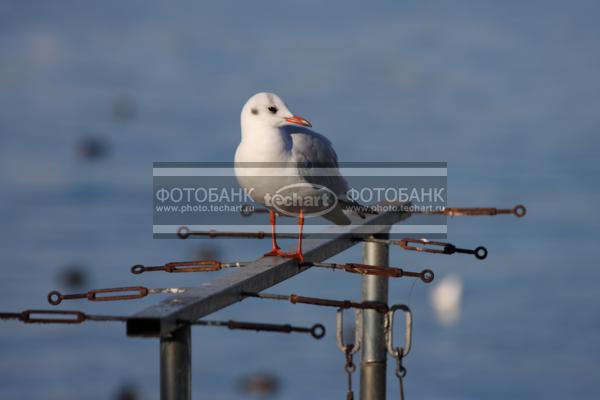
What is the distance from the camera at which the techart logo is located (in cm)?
688

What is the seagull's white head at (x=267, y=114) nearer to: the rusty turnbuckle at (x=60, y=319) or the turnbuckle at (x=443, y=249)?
the turnbuckle at (x=443, y=249)

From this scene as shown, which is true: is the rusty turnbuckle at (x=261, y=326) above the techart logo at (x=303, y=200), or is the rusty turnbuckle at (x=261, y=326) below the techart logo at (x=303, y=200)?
below

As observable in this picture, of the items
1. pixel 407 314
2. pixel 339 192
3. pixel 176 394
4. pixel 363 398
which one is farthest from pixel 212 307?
pixel 339 192

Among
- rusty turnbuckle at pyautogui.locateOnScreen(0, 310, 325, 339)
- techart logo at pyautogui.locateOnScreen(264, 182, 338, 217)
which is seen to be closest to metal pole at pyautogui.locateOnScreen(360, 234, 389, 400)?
techart logo at pyautogui.locateOnScreen(264, 182, 338, 217)

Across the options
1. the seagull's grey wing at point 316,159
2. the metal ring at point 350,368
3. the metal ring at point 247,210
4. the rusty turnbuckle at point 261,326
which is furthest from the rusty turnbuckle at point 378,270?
the metal ring at point 247,210

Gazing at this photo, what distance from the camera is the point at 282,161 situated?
22.5 feet

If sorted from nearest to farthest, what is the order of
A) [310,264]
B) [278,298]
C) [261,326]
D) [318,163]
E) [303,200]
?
[261,326] → [278,298] → [310,264] → [303,200] → [318,163]

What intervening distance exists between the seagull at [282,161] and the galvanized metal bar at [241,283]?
0.27 m

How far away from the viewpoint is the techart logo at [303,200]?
6.88m

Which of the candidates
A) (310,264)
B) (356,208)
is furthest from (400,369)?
(356,208)

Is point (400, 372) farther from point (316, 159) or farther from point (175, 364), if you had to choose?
point (175, 364)

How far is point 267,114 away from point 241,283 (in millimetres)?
2764

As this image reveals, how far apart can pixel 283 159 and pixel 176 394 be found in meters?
3.46

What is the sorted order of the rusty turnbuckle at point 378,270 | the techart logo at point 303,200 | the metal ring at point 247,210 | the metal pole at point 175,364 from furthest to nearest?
the metal ring at point 247,210 → the techart logo at point 303,200 → the rusty turnbuckle at point 378,270 → the metal pole at point 175,364
